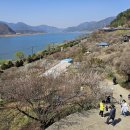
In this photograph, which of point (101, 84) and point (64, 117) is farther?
point (101, 84)

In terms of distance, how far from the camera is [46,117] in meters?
19.6

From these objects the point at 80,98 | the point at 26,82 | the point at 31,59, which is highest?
the point at 26,82

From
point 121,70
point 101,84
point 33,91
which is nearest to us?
point 33,91

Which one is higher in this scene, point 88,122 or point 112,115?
point 112,115

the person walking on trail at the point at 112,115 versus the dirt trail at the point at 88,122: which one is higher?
the person walking on trail at the point at 112,115

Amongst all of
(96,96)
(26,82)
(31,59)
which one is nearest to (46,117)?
(26,82)

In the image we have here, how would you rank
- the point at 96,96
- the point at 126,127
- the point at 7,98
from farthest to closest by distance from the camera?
the point at 96,96, the point at 7,98, the point at 126,127

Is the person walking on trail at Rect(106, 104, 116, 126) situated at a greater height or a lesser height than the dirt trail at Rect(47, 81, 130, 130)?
greater

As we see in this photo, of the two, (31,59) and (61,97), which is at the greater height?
(61,97)

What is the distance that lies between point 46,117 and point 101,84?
783 cm

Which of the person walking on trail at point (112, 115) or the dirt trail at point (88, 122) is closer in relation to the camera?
the person walking on trail at point (112, 115)

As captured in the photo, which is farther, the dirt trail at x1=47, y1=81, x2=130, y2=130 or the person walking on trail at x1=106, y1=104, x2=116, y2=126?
the dirt trail at x1=47, y1=81, x2=130, y2=130

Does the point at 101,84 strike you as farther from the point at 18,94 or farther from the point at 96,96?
the point at 18,94

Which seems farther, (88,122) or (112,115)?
(88,122)
